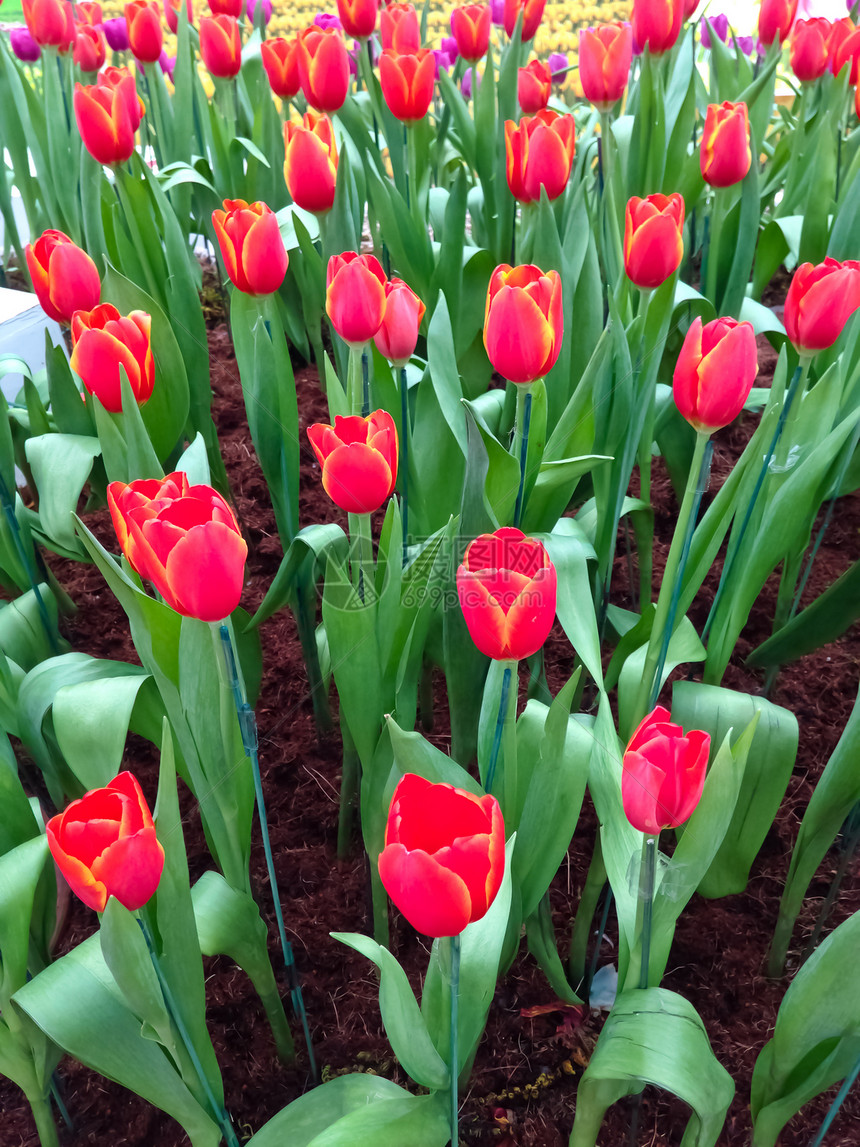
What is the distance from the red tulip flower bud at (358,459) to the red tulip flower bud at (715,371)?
231 mm

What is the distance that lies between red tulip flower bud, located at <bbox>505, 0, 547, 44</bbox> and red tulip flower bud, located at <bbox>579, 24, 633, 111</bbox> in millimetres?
475

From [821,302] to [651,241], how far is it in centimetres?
17

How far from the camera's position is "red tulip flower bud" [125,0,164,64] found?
150cm

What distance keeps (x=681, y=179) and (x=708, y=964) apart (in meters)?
1.21

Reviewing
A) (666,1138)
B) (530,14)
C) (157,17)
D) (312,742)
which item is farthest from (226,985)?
(530,14)

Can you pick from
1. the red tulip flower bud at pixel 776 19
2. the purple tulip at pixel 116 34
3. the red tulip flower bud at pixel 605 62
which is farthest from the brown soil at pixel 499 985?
the purple tulip at pixel 116 34

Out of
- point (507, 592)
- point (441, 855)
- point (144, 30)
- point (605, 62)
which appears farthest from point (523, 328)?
point (144, 30)

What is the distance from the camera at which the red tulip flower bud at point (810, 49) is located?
146 cm

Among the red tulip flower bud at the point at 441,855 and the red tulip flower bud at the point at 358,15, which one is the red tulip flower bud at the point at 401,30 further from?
the red tulip flower bud at the point at 441,855

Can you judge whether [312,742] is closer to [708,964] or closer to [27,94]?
[708,964]

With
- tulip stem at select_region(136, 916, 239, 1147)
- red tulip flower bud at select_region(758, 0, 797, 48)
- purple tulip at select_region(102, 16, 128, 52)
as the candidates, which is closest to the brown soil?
tulip stem at select_region(136, 916, 239, 1147)

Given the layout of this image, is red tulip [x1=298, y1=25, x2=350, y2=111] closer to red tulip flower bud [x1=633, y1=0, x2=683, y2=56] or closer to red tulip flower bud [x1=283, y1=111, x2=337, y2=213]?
red tulip flower bud [x1=283, y1=111, x2=337, y2=213]

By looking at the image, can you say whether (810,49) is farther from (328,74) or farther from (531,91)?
(328,74)

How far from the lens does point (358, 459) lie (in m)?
0.61
